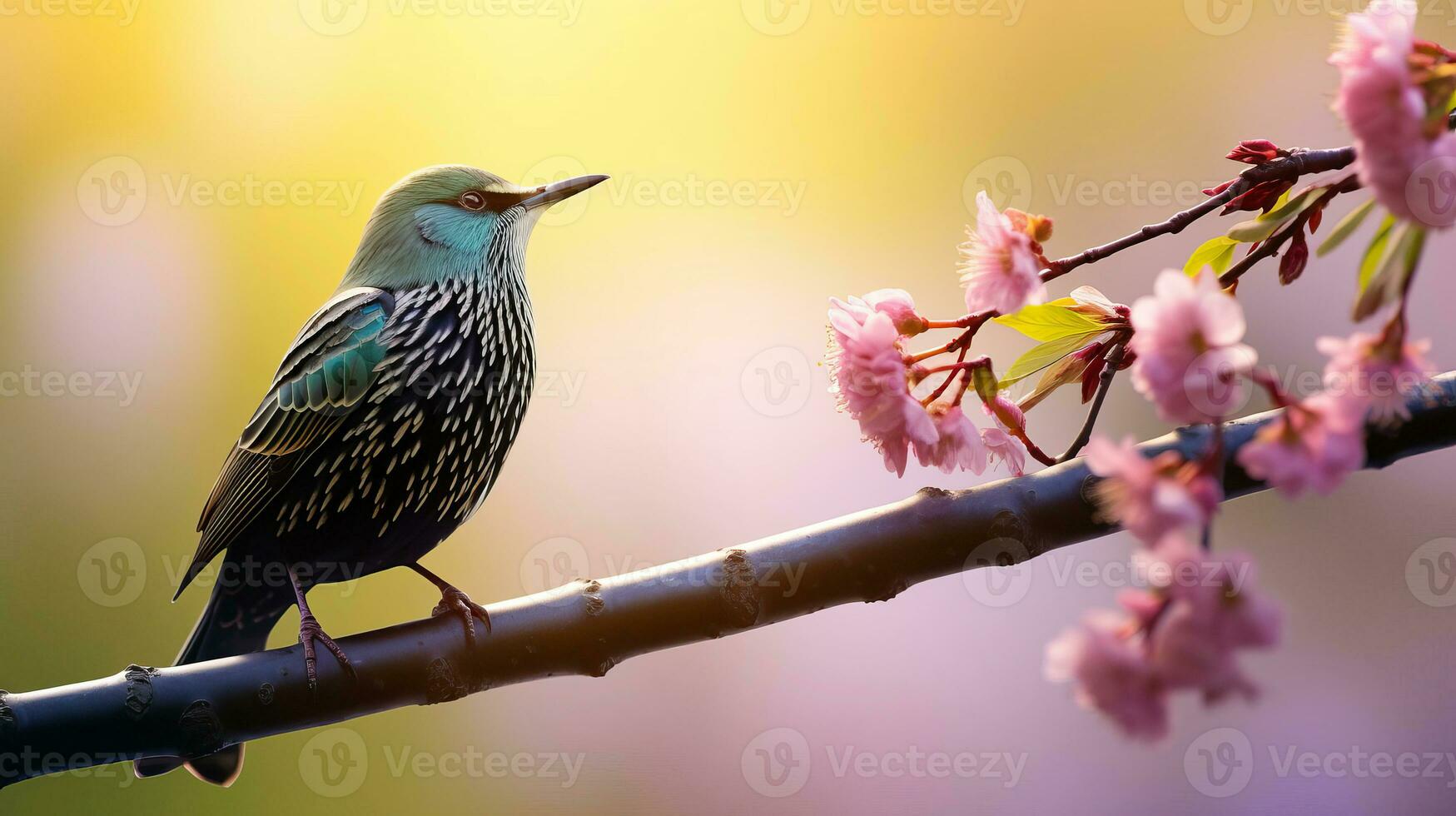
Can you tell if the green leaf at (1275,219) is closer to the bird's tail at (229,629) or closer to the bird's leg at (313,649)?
the bird's leg at (313,649)

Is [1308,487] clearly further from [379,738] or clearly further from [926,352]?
[379,738]

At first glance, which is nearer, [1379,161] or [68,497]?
[1379,161]

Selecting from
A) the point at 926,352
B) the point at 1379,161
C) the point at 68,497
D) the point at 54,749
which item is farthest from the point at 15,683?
the point at 1379,161

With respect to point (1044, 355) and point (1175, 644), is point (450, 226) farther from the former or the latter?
point (1175, 644)

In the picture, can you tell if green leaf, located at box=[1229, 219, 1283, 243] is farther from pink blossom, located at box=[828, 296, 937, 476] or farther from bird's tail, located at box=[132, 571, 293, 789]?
bird's tail, located at box=[132, 571, 293, 789]

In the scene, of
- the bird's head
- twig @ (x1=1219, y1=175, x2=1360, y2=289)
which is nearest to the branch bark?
twig @ (x1=1219, y1=175, x2=1360, y2=289)
